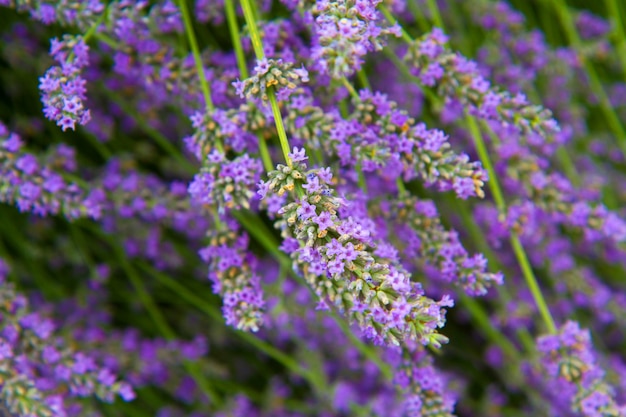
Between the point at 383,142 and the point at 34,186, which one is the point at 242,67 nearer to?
the point at 383,142

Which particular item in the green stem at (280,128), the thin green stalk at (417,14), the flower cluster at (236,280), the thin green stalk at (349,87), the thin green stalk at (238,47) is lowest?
the flower cluster at (236,280)

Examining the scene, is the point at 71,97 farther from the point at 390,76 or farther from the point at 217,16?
the point at 390,76

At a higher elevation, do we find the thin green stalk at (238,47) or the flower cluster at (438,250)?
the thin green stalk at (238,47)

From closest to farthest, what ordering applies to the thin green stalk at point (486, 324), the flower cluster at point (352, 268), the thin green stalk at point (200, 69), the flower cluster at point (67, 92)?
the flower cluster at point (352, 268) < the flower cluster at point (67, 92) < the thin green stalk at point (200, 69) < the thin green stalk at point (486, 324)

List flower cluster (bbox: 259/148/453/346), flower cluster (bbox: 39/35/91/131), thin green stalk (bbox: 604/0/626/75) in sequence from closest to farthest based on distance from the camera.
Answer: flower cluster (bbox: 259/148/453/346)
flower cluster (bbox: 39/35/91/131)
thin green stalk (bbox: 604/0/626/75)

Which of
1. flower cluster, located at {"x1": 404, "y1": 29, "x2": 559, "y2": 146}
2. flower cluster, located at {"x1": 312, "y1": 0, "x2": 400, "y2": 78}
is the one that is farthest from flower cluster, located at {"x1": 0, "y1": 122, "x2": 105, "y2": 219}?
flower cluster, located at {"x1": 404, "y1": 29, "x2": 559, "y2": 146}

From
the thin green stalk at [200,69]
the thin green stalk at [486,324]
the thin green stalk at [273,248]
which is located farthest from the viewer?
the thin green stalk at [486,324]

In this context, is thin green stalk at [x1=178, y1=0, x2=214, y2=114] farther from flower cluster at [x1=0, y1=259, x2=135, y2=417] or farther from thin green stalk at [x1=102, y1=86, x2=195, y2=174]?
flower cluster at [x1=0, y1=259, x2=135, y2=417]

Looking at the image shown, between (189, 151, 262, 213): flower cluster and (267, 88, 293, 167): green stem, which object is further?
(189, 151, 262, 213): flower cluster

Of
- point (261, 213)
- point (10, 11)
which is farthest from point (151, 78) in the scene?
point (10, 11)

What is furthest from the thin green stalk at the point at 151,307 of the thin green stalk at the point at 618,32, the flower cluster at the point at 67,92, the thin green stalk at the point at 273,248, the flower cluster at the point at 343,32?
the thin green stalk at the point at 618,32

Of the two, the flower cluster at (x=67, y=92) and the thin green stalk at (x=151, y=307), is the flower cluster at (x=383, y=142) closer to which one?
the flower cluster at (x=67, y=92)
